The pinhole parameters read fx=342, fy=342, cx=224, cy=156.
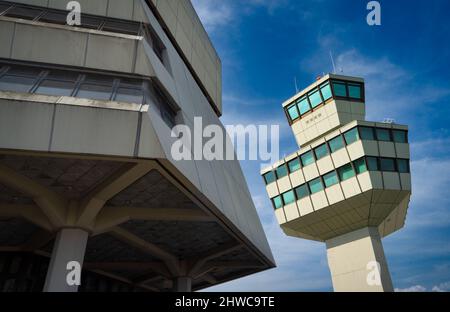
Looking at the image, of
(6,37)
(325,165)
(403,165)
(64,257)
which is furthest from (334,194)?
(6,37)

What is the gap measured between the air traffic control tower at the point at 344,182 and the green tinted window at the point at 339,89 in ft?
0.40

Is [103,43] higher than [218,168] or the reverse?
higher

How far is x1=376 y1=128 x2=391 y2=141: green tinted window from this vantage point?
3728 centimetres

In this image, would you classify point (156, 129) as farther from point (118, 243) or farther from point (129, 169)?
point (118, 243)

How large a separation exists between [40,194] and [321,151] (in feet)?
109

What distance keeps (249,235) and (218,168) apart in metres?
4.01

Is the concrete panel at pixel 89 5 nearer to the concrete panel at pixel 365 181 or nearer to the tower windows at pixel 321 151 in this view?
the concrete panel at pixel 365 181

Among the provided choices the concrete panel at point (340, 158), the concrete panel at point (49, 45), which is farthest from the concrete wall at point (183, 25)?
the concrete panel at point (340, 158)
